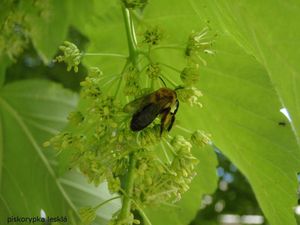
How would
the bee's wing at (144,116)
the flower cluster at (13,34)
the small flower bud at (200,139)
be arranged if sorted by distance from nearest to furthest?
the bee's wing at (144,116), the small flower bud at (200,139), the flower cluster at (13,34)

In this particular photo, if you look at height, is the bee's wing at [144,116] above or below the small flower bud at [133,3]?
below

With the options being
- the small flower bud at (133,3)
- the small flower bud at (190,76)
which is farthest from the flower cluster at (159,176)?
the small flower bud at (133,3)

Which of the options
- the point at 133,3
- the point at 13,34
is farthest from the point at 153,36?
the point at 13,34

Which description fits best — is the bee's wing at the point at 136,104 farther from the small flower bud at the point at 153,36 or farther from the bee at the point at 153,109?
the small flower bud at the point at 153,36

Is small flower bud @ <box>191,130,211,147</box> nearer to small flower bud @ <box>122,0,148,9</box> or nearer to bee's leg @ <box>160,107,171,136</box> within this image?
bee's leg @ <box>160,107,171,136</box>

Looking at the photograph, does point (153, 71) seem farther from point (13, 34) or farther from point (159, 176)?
point (13, 34)

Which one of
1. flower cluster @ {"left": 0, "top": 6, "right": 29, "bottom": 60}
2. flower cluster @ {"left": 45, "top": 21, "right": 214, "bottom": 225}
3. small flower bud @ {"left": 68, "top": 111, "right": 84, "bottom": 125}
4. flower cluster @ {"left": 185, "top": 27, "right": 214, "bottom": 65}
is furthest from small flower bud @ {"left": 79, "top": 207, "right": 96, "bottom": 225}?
flower cluster @ {"left": 0, "top": 6, "right": 29, "bottom": 60}

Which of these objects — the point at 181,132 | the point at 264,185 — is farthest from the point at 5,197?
the point at 264,185

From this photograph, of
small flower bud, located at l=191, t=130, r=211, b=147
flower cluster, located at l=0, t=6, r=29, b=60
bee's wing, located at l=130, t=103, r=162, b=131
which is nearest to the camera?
bee's wing, located at l=130, t=103, r=162, b=131
